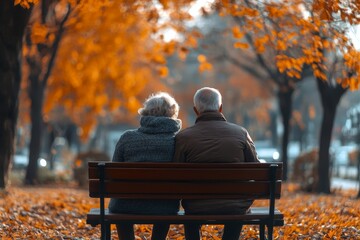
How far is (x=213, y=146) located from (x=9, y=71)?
7.18 metres

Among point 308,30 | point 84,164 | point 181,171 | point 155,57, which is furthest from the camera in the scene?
point 84,164

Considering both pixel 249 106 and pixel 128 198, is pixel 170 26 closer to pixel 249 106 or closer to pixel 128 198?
pixel 128 198

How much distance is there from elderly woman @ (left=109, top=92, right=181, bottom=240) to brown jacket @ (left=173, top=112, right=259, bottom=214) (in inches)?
4.1

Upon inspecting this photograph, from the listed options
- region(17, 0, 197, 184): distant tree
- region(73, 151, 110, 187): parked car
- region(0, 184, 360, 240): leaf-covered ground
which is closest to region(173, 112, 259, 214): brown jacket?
region(0, 184, 360, 240): leaf-covered ground

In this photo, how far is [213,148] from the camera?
736 cm

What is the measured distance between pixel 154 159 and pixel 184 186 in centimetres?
41

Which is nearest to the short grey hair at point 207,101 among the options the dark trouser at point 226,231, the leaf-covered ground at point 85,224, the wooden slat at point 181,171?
the wooden slat at point 181,171

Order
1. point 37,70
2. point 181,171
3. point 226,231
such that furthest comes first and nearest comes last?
point 37,70, point 226,231, point 181,171

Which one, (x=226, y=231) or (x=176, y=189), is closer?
(x=176, y=189)

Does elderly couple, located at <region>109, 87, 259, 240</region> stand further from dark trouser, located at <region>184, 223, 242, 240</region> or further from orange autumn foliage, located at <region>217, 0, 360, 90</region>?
orange autumn foliage, located at <region>217, 0, 360, 90</region>

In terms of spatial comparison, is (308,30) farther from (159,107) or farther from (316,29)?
(159,107)

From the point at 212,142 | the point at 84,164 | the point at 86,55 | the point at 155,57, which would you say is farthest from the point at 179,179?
the point at 86,55

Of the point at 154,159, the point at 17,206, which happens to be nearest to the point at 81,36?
the point at 17,206

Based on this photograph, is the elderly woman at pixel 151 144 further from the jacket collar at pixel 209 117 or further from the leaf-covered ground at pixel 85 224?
the leaf-covered ground at pixel 85 224
